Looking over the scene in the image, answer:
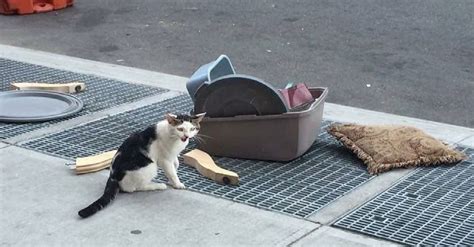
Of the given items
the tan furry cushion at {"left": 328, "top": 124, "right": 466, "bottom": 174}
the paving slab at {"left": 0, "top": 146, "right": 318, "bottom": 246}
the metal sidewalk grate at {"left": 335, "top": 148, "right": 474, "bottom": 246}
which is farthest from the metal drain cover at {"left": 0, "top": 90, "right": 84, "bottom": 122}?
the metal sidewalk grate at {"left": 335, "top": 148, "right": 474, "bottom": 246}

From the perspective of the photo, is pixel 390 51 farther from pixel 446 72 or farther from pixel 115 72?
pixel 115 72

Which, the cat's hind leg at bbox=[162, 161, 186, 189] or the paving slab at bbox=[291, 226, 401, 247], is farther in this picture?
the cat's hind leg at bbox=[162, 161, 186, 189]

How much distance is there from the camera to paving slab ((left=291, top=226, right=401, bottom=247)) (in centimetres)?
414

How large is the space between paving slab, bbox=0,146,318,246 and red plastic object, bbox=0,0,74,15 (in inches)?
278

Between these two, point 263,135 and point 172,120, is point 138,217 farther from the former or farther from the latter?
point 263,135

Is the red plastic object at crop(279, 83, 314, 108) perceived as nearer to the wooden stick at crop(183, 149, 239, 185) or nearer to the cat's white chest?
the wooden stick at crop(183, 149, 239, 185)

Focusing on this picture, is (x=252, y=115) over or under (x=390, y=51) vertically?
over

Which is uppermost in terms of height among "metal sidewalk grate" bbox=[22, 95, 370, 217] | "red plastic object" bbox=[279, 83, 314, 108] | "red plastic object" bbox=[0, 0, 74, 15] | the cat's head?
the cat's head

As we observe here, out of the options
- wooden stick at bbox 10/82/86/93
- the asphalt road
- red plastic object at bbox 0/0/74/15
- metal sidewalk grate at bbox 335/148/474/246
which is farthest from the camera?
red plastic object at bbox 0/0/74/15

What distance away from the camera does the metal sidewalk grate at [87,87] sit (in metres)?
6.12

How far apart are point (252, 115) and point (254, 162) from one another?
1.08ft

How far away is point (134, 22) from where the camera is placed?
11234mm

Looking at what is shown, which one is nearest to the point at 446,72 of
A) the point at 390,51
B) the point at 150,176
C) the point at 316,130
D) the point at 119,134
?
the point at 390,51

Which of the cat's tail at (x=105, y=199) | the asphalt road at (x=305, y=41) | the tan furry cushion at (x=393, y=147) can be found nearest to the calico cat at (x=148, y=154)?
the cat's tail at (x=105, y=199)
